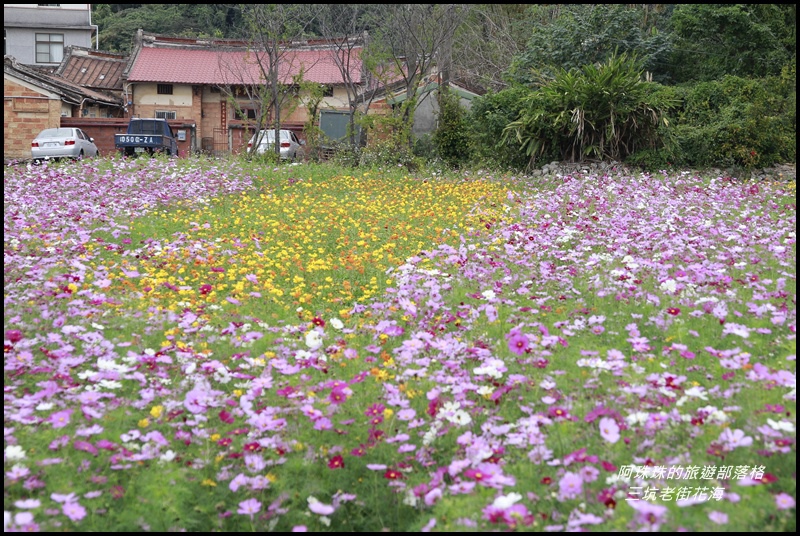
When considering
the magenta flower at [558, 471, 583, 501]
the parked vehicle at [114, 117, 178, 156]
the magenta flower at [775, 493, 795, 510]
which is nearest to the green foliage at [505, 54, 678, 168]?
the parked vehicle at [114, 117, 178, 156]

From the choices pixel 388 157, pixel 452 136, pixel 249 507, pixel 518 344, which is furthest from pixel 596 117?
pixel 249 507

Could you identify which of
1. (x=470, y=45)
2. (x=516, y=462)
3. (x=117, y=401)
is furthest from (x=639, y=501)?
(x=470, y=45)

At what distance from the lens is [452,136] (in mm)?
15906

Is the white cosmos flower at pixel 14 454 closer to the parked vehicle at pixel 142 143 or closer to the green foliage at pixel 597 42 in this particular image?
the parked vehicle at pixel 142 143

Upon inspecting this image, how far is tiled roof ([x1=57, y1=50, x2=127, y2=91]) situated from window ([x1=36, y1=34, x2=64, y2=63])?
8097mm

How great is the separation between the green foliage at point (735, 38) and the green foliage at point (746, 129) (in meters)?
2.36

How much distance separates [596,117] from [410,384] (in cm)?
1032

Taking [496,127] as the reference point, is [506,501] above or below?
below

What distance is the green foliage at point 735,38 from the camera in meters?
15.4

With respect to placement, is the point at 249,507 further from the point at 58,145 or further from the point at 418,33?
the point at 58,145

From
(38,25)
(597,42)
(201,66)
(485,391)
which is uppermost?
(38,25)

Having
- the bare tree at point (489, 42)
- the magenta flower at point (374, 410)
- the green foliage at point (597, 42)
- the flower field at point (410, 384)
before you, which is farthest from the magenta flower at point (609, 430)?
the bare tree at point (489, 42)

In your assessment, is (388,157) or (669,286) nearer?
(669,286)

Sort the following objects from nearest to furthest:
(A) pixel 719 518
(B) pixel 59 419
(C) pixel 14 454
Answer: (A) pixel 719 518 < (C) pixel 14 454 < (B) pixel 59 419
